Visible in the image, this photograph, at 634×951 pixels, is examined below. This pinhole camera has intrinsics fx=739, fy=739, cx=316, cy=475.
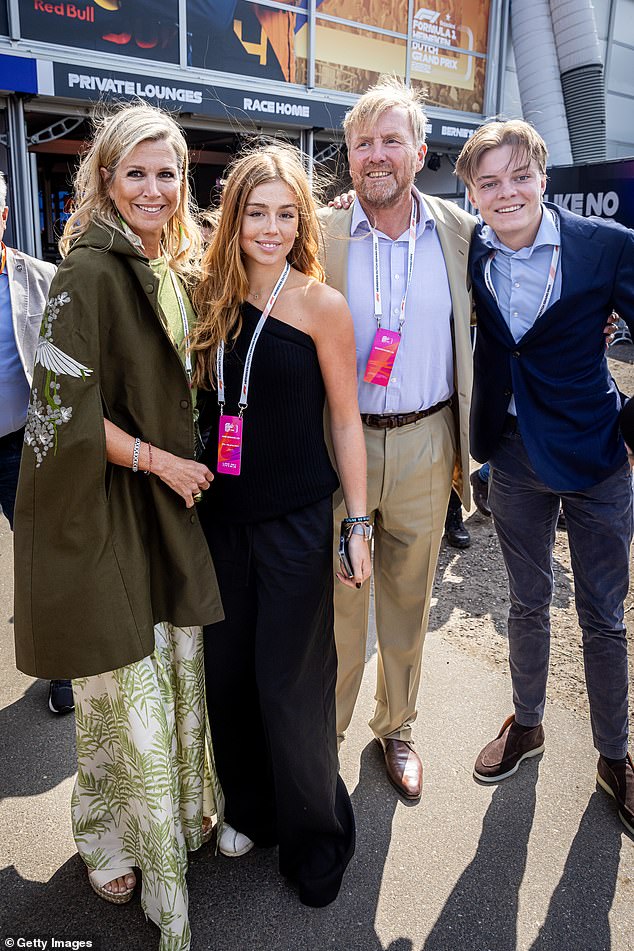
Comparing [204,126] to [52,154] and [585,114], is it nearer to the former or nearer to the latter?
[52,154]

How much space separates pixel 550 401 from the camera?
2.46m

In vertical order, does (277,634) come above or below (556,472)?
below

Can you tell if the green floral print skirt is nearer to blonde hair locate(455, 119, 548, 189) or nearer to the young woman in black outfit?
the young woman in black outfit

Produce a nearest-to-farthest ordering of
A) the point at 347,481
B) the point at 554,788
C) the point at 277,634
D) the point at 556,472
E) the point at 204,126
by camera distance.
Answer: the point at 277,634
the point at 347,481
the point at 556,472
the point at 554,788
the point at 204,126

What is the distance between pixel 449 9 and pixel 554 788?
39.7 feet

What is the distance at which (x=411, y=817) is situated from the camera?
8.35 ft

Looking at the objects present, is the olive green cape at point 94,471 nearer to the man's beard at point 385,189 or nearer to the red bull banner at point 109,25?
the man's beard at point 385,189

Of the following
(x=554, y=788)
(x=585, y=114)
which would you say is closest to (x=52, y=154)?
(x=585, y=114)

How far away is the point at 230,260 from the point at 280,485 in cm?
64

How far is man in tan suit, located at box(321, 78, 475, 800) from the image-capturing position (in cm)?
255

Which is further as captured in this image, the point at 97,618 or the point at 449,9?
the point at 449,9

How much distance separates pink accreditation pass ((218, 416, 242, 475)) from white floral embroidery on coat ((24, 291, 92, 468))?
1.36 feet

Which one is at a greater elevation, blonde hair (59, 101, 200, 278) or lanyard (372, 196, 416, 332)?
blonde hair (59, 101, 200, 278)

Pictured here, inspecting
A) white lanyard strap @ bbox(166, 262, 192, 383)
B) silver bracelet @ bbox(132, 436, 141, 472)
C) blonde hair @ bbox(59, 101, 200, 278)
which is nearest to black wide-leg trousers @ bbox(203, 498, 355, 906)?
silver bracelet @ bbox(132, 436, 141, 472)
